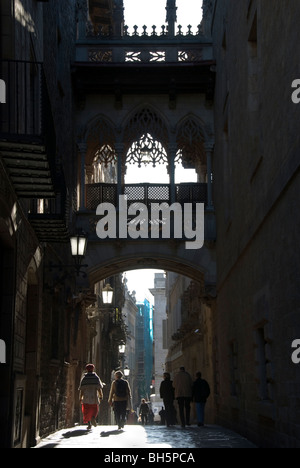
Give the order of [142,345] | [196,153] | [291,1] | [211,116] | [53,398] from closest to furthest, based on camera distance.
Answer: [291,1], [53,398], [211,116], [196,153], [142,345]

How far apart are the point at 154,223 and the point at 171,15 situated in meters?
6.17

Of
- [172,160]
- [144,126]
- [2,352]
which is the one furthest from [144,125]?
[2,352]

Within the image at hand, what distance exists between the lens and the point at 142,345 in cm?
9300

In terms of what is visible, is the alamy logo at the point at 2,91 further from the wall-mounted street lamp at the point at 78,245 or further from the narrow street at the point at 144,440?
the wall-mounted street lamp at the point at 78,245

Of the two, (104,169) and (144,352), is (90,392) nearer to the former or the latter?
(104,169)

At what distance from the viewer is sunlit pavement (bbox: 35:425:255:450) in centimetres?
1189

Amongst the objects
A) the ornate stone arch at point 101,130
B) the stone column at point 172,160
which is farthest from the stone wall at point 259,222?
the ornate stone arch at point 101,130

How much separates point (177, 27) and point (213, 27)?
1.32m

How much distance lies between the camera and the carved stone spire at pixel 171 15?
Answer: 2166cm

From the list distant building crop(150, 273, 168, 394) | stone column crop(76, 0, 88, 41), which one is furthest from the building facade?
distant building crop(150, 273, 168, 394)

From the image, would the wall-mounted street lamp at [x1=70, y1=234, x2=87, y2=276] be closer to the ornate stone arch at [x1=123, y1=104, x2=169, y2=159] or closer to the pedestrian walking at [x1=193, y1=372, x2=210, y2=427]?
the pedestrian walking at [x1=193, y1=372, x2=210, y2=427]

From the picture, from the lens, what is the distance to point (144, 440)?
42.9ft

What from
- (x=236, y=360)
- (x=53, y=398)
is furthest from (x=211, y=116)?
(x=53, y=398)

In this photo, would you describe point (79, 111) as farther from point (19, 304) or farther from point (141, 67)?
point (19, 304)
